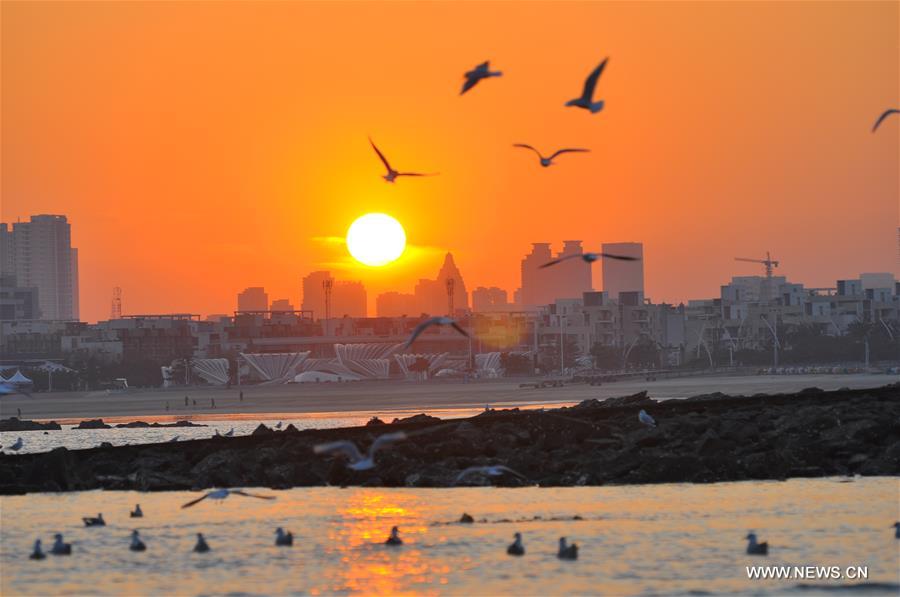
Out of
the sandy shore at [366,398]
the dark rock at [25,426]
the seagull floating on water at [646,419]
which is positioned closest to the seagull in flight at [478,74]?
the seagull floating on water at [646,419]

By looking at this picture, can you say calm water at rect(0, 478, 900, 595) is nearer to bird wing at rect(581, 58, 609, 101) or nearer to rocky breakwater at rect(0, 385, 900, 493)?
rocky breakwater at rect(0, 385, 900, 493)

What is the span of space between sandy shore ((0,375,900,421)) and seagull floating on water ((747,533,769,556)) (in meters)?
73.9

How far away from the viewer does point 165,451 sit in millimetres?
50562

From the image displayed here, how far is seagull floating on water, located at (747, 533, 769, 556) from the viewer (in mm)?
31984

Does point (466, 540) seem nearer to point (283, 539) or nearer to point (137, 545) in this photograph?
point (283, 539)

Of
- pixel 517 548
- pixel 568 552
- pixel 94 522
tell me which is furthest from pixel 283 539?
pixel 568 552

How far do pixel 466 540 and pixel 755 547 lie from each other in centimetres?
633

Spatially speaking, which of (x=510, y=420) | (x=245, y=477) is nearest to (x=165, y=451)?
(x=245, y=477)

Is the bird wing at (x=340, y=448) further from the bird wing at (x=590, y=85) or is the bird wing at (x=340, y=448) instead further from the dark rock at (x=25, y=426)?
the dark rock at (x=25, y=426)

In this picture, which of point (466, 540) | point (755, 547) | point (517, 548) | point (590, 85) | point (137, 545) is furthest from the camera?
point (466, 540)

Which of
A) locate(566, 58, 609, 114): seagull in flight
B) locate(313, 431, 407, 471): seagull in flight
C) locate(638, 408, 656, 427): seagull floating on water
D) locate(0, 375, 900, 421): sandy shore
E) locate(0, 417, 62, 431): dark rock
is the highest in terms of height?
locate(566, 58, 609, 114): seagull in flight

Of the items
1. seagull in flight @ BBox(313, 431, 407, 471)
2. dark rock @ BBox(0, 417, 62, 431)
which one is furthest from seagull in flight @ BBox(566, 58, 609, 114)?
dark rock @ BBox(0, 417, 62, 431)

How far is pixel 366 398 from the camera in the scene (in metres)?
137

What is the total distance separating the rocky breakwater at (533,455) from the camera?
150 ft
